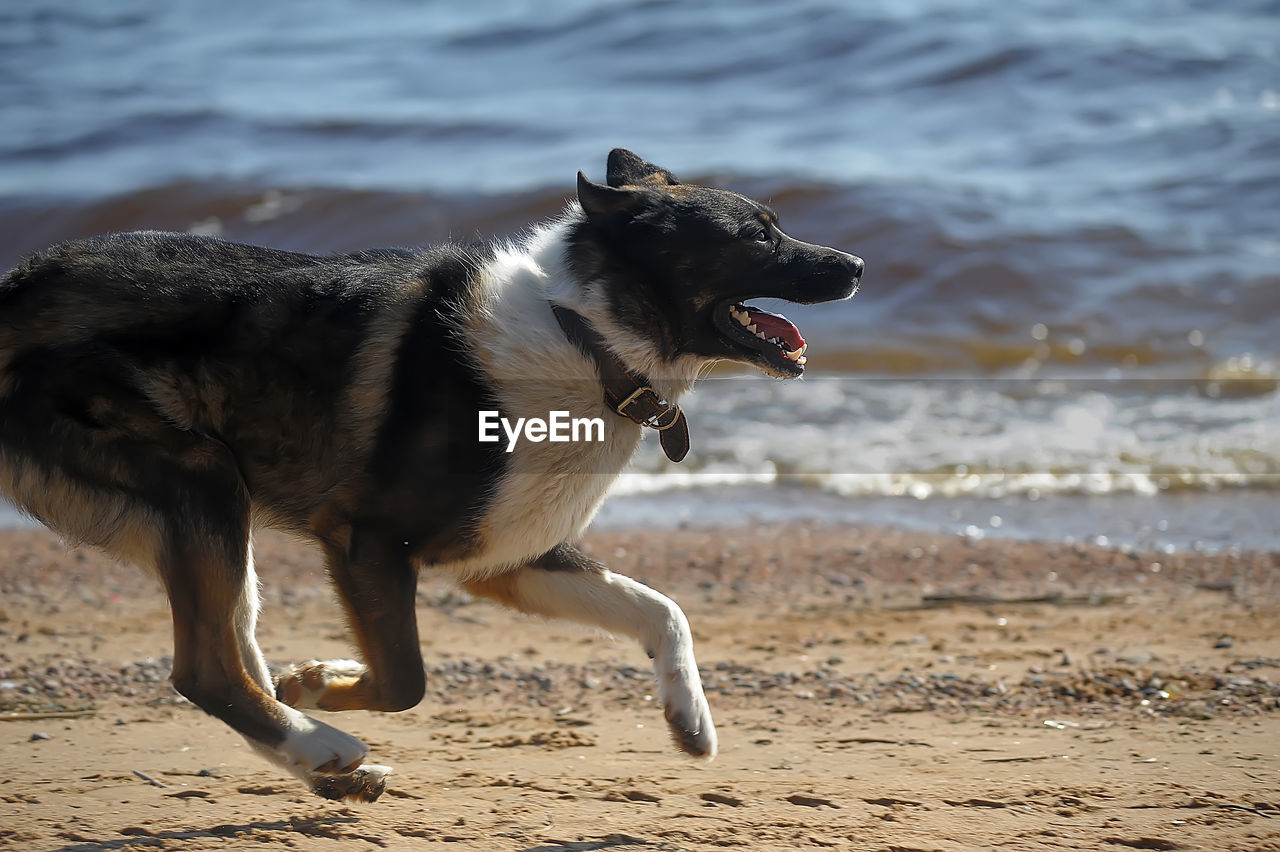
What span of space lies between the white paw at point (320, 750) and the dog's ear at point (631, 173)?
1768mm

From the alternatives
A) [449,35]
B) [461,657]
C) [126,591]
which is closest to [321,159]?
[449,35]

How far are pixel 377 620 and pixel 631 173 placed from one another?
155cm

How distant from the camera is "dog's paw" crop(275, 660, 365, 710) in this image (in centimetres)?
355

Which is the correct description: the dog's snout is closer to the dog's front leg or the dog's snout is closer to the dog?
the dog

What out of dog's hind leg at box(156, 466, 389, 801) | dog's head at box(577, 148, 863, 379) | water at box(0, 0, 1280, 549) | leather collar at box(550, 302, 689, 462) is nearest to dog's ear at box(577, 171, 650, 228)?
dog's head at box(577, 148, 863, 379)

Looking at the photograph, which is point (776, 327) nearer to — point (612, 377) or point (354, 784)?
point (612, 377)

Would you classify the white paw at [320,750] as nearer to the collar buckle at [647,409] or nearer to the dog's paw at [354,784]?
the dog's paw at [354,784]

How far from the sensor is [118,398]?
10.6ft

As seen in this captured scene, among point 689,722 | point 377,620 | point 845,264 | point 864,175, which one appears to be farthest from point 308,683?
point 864,175

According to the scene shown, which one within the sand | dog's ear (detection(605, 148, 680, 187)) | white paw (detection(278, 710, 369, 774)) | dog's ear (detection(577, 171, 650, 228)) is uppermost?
dog's ear (detection(605, 148, 680, 187))

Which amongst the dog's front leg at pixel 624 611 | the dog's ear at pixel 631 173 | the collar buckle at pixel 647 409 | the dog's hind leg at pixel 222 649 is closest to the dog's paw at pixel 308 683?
the dog's hind leg at pixel 222 649

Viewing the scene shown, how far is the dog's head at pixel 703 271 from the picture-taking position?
354 cm

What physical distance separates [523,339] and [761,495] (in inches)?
149

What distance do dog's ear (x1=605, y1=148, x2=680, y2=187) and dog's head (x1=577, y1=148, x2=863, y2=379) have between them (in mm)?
259
